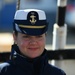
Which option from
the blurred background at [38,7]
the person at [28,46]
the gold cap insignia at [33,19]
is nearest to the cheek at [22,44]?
the person at [28,46]

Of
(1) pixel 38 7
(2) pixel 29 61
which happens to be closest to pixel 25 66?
(2) pixel 29 61

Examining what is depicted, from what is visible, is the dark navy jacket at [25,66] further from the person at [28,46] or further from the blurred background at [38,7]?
the blurred background at [38,7]

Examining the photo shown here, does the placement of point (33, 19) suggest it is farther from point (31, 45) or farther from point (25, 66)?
point (25, 66)

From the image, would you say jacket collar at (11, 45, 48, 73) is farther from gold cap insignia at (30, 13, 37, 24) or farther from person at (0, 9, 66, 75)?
gold cap insignia at (30, 13, 37, 24)

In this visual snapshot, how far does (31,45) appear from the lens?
2.00 meters

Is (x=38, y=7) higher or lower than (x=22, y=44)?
lower

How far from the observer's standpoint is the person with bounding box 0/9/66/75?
79.0 inches

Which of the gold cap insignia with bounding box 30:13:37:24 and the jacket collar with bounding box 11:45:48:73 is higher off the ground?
the gold cap insignia with bounding box 30:13:37:24

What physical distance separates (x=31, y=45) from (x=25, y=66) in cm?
13

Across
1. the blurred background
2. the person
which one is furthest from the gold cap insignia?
the blurred background

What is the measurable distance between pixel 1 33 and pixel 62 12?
529cm

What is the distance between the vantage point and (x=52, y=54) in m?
3.34

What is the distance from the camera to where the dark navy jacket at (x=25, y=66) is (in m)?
2.01

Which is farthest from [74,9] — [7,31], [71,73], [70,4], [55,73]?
[55,73]
